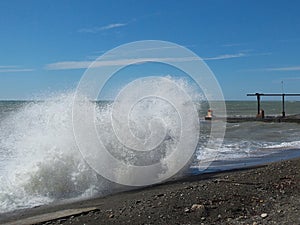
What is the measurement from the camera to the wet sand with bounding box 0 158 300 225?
5.91 metres

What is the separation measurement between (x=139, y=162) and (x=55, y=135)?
228 centimetres

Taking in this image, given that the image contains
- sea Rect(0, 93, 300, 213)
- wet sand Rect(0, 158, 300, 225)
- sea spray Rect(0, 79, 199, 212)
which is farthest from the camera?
sea spray Rect(0, 79, 199, 212)

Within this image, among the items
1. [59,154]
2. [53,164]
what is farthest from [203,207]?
[59,154]

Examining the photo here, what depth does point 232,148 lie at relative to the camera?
58.4 feet

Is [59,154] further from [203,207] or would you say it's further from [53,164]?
[203,207]

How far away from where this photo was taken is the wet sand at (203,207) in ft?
19.4

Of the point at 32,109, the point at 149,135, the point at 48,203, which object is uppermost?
the point at 32,109

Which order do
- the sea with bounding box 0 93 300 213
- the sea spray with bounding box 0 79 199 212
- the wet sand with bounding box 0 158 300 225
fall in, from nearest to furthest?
the wet sand with bounding box 0 158 300 225
the sea with bounding box 0 93 300 213
the sea spray with bounding box 0 79 199 212

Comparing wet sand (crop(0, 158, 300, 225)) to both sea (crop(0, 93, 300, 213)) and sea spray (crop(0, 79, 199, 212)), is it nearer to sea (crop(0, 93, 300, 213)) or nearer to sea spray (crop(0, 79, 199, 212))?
sea (crop(0, 93, 300, 213))

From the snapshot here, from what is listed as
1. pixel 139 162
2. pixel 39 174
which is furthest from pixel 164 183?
pixel 39 174

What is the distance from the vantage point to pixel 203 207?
6.30 m

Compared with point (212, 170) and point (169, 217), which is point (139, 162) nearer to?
point (212, 170)

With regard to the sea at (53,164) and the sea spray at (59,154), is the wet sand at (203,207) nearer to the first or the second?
the sea at (53,164)

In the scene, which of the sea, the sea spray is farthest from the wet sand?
the sea spray
